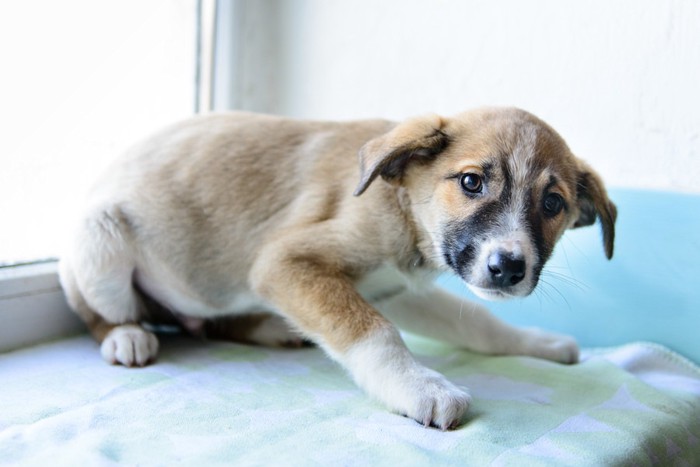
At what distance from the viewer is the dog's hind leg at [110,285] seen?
216 cm

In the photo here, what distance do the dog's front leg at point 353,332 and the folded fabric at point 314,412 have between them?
0.06 meters

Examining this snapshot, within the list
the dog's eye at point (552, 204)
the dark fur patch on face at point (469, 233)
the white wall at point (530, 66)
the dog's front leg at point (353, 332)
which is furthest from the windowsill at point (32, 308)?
the dog's eye at point (552, 204)

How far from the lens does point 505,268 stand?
167 cm

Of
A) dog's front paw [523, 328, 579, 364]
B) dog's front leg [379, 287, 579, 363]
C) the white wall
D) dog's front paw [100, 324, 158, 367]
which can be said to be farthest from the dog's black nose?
dog's front paw [100, 324, 158, 367]

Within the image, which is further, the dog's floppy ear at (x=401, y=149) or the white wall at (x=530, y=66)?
the white wall at (x=530, y=66)

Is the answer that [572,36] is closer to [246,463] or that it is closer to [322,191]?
[322,191]

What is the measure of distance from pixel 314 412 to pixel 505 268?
0.62 meters

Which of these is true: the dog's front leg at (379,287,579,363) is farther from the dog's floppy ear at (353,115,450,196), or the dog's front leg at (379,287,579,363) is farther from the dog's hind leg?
the dog's hind leg

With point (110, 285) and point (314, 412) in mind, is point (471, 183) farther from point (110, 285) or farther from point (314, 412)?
point (110, 285)

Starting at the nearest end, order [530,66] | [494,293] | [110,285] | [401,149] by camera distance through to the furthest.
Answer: [494,293] < [401,149] < [110,285] < [530,66]

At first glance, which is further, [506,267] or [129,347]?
[129,347]

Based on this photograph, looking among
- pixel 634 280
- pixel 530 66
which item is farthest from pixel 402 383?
pixel 530 66

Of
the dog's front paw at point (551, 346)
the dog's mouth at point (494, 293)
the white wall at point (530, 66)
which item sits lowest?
the dog's front paw at point (551, 346)

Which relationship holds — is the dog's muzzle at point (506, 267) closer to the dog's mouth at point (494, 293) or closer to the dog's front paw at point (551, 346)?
the dog's mouth at point (494, 293)
